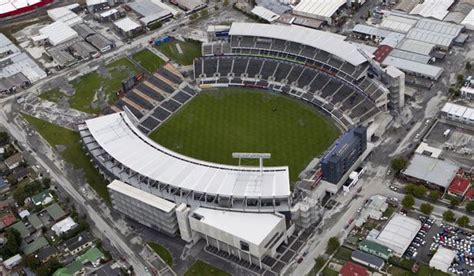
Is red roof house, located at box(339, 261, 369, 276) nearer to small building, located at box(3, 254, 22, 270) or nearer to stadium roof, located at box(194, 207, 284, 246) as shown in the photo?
stadium roof, located at box(194, 207, 284, 246)

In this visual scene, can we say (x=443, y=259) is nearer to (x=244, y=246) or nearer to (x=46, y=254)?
(x=244, y=246)

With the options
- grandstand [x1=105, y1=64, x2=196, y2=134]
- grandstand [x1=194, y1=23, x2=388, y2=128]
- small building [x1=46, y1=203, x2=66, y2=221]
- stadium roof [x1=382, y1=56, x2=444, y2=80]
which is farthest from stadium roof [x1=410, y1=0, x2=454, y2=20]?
small building [x1=46, y1=203, x2=66, y2=221]

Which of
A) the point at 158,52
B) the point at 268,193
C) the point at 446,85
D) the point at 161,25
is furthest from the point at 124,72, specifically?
the point at 446,85

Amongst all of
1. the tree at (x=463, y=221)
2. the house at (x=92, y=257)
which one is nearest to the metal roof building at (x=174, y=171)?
the house at (x=92, y=257)

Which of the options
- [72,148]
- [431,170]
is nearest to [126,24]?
[72,148]

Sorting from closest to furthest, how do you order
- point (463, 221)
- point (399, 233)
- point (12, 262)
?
point (463, 221)
point (399, 233)
point (12, 262)

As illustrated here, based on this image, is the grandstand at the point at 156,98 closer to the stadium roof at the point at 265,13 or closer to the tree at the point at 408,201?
the stadium roof at the point at 265,13
